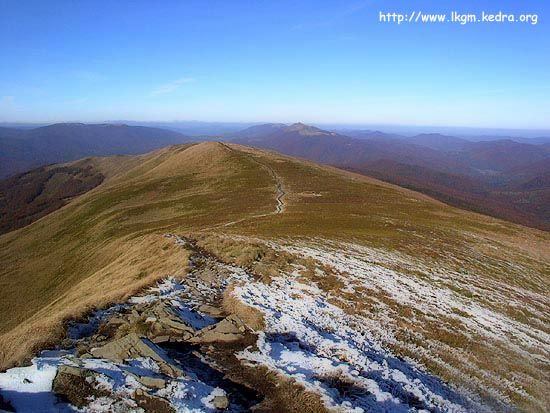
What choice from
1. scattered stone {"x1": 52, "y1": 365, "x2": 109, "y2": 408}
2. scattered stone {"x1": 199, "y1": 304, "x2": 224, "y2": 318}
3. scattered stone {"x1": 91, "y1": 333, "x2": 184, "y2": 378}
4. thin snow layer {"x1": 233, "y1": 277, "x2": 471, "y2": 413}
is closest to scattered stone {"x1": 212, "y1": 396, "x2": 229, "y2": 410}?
scattered stone {"x1": 91, "y1": 333, "x2": 184, "y2": 378}

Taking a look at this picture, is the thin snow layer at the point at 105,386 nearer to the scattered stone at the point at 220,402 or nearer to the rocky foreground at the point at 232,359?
the rocky foreground at the point at 232,359

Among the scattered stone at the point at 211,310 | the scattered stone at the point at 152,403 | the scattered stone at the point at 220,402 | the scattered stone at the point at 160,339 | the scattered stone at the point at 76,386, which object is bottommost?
the scattered stone at the point at 211,310

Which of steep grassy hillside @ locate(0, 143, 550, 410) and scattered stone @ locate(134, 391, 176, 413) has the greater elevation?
scattered stone @ locate(134, 391, 176, 413)

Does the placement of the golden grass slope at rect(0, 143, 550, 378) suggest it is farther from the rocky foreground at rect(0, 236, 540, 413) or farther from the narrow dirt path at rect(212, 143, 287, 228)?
the rocky foreground at rect(0, 236, 540, 413)

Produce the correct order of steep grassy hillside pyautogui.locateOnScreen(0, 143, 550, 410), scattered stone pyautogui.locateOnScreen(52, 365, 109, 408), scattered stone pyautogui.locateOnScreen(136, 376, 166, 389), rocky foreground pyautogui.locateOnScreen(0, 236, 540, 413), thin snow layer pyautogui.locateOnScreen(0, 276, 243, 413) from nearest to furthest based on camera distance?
thin snow layer pyautogui.locateOnScreen(0, 276, 243, 413) → scattered stone pyautogui.locateOnScreen(52, 365, 109, 408) → rocky foreground pyautogui.locateOnScreen(0, 236, 540, 413) → scattered stone pyautogui.locateOnScreen(136, 376, 166, 389) → steep grassy hillside pyautogui.locateOnScreen(0, 143, 550, 410)

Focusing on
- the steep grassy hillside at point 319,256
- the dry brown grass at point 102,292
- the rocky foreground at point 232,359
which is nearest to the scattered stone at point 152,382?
the rocky foreground at point 232,359

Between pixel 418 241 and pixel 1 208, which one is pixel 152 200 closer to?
pixel 418 241

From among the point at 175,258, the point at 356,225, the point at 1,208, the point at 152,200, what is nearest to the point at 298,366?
the point at 175,258

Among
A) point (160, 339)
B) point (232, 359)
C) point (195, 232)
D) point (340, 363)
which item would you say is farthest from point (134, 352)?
point (195, 232)
